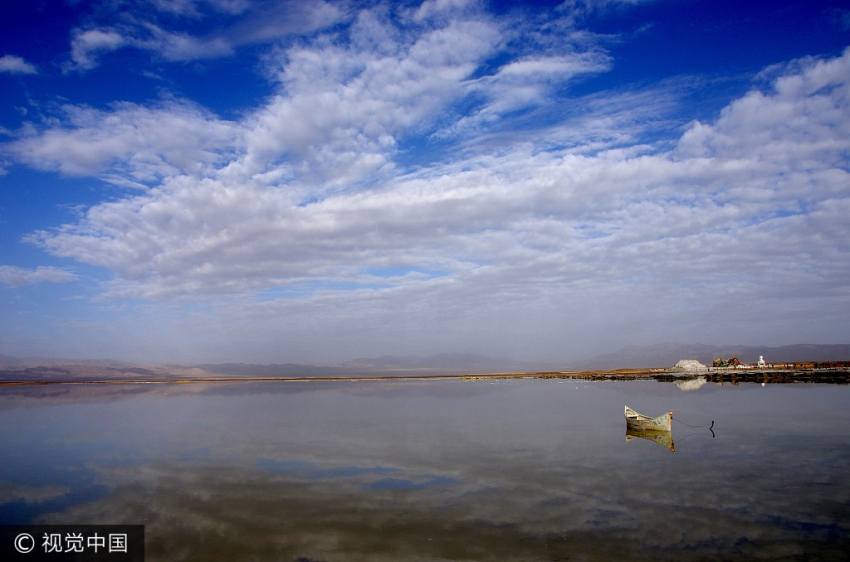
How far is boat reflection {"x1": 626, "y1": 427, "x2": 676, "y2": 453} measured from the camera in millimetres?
21797

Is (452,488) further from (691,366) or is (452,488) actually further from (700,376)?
(691,366)

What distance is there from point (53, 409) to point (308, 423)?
27715 mm

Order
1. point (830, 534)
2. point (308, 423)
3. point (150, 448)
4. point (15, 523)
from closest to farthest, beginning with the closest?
1. point (830, 534)
2. point (15, 523)
3. point (150, 448)
4. point (308, 423)

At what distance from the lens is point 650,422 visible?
78.2ft

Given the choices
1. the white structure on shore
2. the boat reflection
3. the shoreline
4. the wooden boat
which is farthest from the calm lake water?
the white structure on shore

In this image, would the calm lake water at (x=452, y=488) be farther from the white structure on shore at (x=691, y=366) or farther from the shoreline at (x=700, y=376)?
the white structure on shore at (x=691, y=366)

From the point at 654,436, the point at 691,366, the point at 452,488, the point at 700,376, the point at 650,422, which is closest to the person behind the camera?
the point at 452,488

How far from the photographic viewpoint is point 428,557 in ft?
32.8

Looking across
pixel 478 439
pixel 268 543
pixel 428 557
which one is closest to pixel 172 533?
pixel 268 543

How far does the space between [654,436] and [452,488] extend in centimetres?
1286

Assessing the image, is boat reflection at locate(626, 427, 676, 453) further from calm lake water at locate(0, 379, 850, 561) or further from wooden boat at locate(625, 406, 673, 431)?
calm lake water at locate(0, 379, 850, 561)

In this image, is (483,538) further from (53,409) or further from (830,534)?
(53,409)

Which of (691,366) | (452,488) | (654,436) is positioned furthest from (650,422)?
(691,366)

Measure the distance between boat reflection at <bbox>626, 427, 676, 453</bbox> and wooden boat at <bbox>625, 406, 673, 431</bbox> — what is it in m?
0.15
